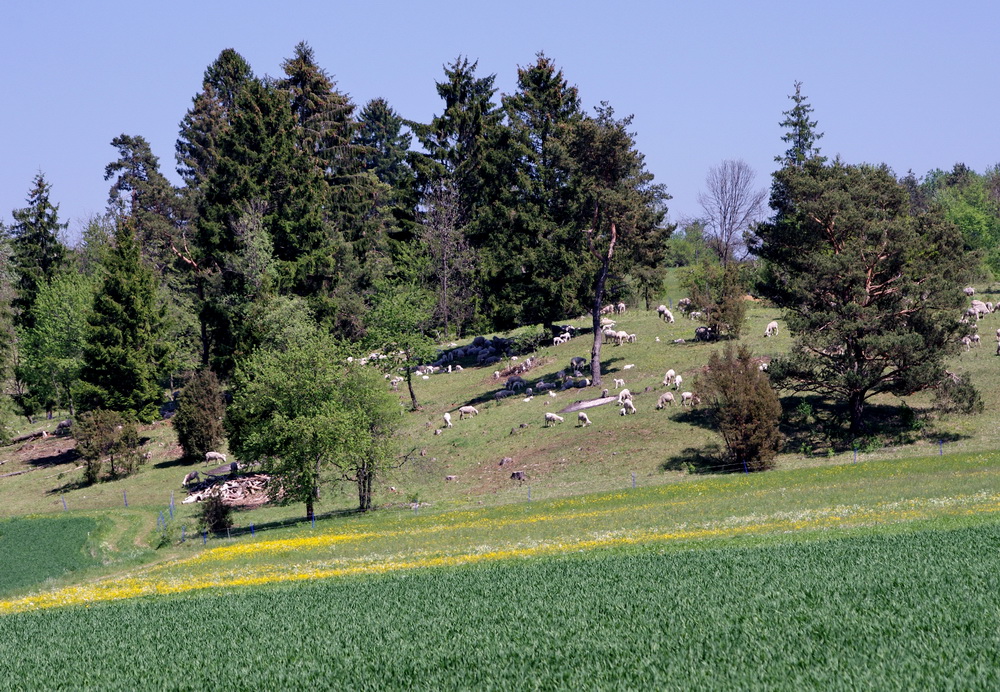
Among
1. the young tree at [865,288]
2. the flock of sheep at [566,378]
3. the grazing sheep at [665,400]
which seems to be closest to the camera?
the young tree at [865,288]

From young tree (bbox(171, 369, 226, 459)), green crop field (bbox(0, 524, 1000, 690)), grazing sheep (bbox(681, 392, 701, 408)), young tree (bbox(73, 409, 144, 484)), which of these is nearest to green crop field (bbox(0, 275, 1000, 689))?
green crop field (bbox(0, 524, 1000, 690))

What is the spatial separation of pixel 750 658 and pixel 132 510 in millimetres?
52504

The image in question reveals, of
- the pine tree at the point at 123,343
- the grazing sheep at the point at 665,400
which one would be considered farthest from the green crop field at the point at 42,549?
the grazing sheep at the point at 665,400

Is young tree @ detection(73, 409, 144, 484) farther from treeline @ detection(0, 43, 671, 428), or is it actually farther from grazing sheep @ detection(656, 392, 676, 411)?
grazing sheep @ detection(656, 392, 676, 411)

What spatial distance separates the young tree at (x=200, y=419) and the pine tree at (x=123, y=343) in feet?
28.8

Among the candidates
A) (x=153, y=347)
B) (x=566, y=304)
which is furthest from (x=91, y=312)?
(x=566, y=304)

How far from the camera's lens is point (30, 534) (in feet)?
156

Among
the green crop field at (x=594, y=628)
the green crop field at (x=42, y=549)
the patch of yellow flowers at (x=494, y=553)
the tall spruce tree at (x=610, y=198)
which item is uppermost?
the tall spruce tree at (x=610, y=198)

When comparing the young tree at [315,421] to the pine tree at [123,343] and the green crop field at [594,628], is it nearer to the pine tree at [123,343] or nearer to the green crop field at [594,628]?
the green crop field at [594,628]

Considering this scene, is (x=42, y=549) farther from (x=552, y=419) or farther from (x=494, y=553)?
(x=552, y=419)

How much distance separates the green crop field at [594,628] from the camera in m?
13.4

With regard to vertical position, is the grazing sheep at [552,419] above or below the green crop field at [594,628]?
above

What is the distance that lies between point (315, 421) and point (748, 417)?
Result: 77.9 feet

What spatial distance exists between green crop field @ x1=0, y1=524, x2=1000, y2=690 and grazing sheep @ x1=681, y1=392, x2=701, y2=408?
34.6m
